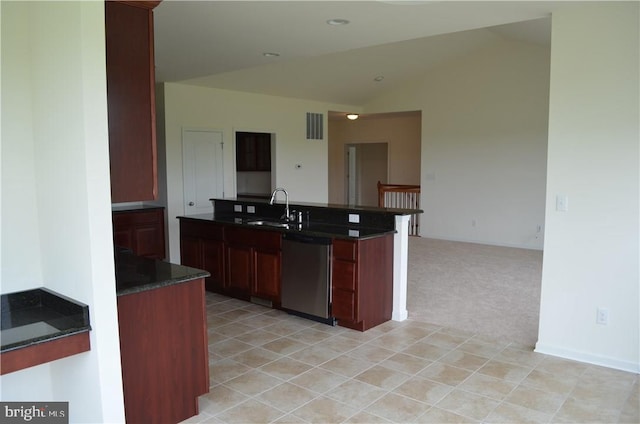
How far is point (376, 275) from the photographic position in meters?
4.22

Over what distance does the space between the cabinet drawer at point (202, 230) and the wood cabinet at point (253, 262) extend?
135 millimetres

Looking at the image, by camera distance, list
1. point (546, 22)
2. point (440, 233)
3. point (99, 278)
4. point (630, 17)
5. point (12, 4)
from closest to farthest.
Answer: point (99, 278) → point (12, 4) → point (630, 17) → point (546, 22) → point (440, 233)

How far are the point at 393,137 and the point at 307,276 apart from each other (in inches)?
300

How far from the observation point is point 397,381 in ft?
10.5

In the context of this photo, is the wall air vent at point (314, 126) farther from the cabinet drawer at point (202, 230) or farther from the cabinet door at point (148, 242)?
the cabinet drawer at point (202, 230)

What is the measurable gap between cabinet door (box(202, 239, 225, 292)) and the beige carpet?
207 cm

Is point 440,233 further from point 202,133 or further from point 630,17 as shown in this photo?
point 630,17

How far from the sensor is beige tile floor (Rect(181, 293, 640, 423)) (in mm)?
2773

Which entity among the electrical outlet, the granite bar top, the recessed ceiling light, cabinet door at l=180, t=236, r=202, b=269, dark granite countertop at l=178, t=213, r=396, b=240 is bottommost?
the electrical outlet

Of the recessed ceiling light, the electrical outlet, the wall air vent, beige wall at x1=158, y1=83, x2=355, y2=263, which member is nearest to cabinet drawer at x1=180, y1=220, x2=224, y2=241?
beige wall at x1=158, y1=83, x2=355, y2=263

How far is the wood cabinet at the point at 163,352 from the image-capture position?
239 centimetres

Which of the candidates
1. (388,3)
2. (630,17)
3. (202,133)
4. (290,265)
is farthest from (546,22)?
(202,133)

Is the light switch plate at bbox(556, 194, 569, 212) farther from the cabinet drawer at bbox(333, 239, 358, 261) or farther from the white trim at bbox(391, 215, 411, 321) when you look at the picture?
the cabinet drawer at bbox(333, 239, 358, 261)

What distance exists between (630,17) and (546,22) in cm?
268
